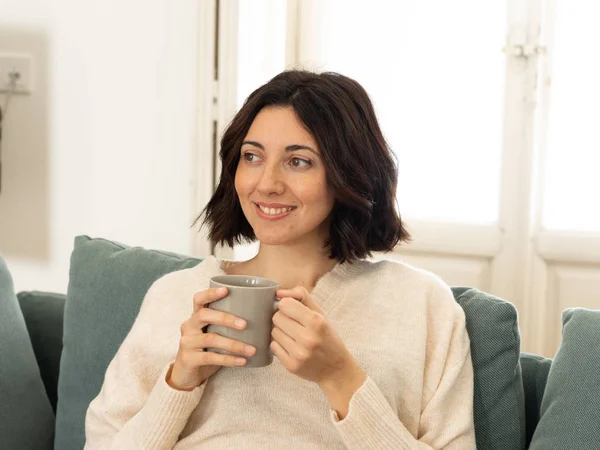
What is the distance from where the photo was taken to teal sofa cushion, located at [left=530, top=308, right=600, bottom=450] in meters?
1.30

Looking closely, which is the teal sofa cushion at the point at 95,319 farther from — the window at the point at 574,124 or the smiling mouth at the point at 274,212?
the window at the point at 574,124

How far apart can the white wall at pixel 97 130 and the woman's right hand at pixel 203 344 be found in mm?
1358

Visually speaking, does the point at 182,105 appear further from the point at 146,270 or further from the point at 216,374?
the point at 216,374

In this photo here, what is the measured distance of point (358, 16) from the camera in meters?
2.76

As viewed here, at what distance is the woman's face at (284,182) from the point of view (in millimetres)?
1412

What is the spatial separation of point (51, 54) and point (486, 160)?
55.9 inches

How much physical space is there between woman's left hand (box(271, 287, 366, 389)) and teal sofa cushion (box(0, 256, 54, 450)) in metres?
0.70

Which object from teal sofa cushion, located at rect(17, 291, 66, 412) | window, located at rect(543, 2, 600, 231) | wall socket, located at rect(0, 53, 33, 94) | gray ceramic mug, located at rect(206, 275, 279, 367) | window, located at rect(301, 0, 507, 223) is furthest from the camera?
wall socket, located at rect(0, 53, 33, 94)

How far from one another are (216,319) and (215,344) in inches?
1.5

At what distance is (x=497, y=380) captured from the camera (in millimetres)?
1427

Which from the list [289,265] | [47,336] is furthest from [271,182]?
[47,336]

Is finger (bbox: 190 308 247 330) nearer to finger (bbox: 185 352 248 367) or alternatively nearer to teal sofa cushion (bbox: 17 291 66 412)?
finger (bbox: 185 352 248 367)

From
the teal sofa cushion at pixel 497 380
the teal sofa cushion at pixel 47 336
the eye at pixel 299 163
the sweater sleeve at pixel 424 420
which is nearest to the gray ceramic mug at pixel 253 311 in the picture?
the sweater sleeve at pixel 424 420

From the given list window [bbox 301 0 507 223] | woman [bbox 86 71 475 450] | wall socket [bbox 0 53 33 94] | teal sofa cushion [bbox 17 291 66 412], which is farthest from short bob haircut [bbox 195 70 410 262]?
wall socket [bbox 0 53 33 94]
